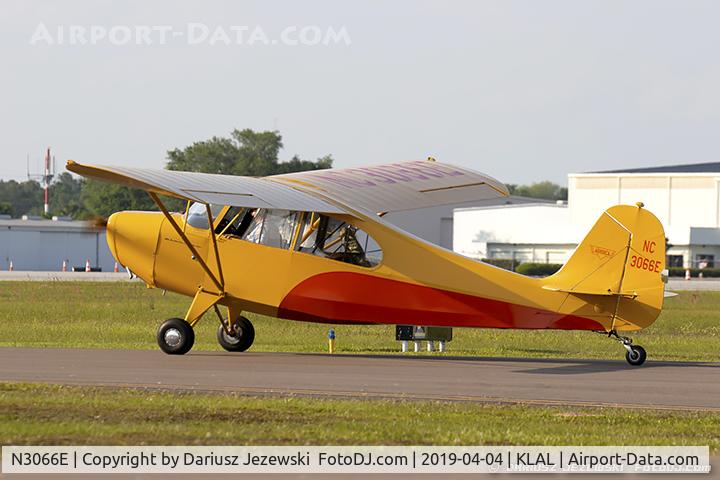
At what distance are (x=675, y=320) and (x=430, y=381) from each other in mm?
18442

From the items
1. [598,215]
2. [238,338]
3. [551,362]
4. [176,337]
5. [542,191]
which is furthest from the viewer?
[542,191]

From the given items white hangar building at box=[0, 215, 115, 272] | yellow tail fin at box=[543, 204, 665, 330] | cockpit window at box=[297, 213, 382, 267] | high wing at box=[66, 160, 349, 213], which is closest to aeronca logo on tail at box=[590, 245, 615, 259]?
yellow tail fin at box=[543, 204, 665, 330]

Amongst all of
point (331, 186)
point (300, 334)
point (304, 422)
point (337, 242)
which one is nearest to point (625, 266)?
point (337, 242)

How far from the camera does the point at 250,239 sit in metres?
17.8

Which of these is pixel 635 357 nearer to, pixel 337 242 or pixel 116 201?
pixel 337 242

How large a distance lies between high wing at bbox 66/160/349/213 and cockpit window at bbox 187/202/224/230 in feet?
2.74

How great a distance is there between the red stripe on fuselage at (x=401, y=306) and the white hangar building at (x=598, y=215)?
6572 cm

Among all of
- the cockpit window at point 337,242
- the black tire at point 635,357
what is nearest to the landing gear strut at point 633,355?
the black tire at point 635,357

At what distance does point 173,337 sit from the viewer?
58.5ft

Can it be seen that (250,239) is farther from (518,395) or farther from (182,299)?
(182,299)

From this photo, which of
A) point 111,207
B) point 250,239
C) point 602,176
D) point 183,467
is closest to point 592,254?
point 250,239

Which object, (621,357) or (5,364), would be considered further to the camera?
(621,357)

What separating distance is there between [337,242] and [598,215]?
229ft

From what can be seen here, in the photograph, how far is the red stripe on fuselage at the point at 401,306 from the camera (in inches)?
663
